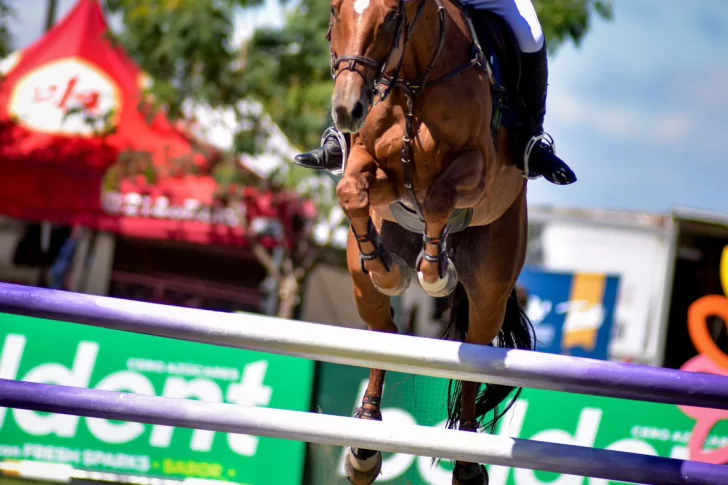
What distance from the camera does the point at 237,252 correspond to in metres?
14.1

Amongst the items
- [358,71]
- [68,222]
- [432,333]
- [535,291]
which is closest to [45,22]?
[68,222]

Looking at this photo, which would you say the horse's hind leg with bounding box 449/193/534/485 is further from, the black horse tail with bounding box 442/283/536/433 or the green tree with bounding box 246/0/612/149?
the green tree with bounding box 246/0/612/149

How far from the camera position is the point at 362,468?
4047 mm

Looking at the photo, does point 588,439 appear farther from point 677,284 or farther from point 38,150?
point 677,284

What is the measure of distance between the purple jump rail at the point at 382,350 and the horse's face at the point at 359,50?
0.78 metres

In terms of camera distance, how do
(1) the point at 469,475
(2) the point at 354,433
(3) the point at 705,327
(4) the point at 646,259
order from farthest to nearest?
(4) the point at 646,259, (3) the point at 705,327, (1) the point at 469,475, (2) the point at 354,433

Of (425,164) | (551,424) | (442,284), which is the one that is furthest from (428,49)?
(551,424)

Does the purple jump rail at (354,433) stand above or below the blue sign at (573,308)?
below

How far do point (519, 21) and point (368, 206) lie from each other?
1256 mm

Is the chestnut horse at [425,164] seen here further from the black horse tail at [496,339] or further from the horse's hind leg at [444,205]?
the black horse tail at [496,339]

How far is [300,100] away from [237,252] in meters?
3.28

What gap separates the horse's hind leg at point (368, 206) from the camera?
3.38m

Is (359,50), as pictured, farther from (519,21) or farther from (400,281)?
(519,21)

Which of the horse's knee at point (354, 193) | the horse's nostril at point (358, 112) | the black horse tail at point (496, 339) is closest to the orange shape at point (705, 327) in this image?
the black horse tail at point (496, 339)
